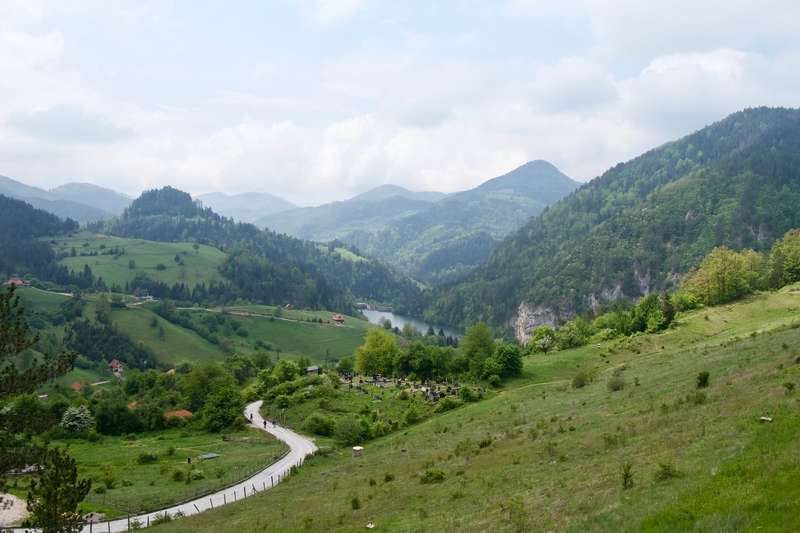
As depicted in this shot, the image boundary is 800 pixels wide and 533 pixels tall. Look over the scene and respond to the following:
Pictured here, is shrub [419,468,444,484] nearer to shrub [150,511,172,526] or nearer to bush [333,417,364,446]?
shrub [150,511,172,526]

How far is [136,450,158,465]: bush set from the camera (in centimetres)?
5987

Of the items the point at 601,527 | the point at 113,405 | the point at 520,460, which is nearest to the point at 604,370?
the point at 520,460

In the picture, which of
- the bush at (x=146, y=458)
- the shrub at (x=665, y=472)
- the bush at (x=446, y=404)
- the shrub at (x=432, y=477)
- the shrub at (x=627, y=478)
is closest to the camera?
the shrub at (x=665, y=472)

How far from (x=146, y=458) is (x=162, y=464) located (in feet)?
17.5

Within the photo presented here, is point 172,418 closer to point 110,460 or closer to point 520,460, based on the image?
point 110,460

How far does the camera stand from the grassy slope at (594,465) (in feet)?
55.5

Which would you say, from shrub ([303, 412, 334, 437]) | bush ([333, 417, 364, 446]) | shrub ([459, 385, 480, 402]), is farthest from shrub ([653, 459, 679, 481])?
shrub ([303, 412, 334, 437])

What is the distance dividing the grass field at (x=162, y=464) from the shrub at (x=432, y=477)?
920 inches

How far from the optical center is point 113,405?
82125 mm

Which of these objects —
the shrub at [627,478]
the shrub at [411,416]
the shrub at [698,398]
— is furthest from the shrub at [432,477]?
the shrub at [411,416]

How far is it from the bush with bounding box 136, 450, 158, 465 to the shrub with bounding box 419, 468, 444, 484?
4094 centimetres

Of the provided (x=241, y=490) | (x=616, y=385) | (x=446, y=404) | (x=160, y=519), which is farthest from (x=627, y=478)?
(x=446, y=404)

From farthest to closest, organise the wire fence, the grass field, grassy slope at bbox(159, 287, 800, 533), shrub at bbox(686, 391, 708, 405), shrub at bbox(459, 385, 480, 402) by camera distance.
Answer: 1. shrub at bbox(459, 385, 480, 402)
2. the grass field
3. the wire fence
4. shrub at bbox(686, 391, 708, 405)
5. grassy slope at bbox(159, 287, 800, 533)

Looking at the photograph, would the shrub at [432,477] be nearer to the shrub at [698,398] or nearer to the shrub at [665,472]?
the shrub at [665,472]
